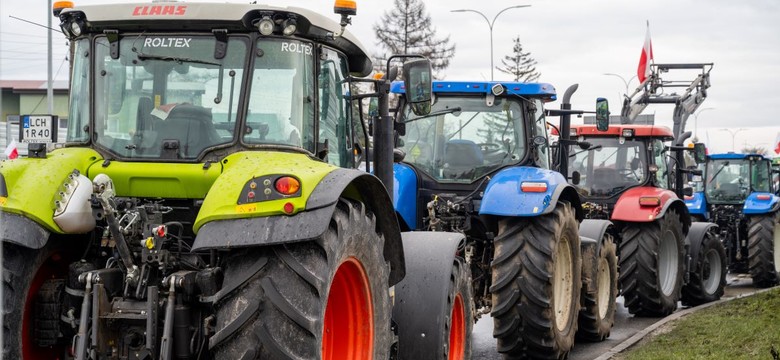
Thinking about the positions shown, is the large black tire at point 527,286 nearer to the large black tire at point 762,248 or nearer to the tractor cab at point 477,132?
the tractor cab at point 477,132

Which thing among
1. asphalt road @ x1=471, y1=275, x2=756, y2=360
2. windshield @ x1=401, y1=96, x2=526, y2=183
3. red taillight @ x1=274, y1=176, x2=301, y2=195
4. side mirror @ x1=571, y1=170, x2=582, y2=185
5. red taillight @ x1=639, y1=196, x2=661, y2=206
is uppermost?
windshield @ x1=401, y1=96, x2=526, y2=183

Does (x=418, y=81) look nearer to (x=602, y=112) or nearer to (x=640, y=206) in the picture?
(x=602, y=112)

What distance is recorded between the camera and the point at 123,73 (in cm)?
662

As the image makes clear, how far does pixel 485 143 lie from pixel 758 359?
370cm

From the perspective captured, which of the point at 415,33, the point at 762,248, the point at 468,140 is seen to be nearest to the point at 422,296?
the point at 468,140

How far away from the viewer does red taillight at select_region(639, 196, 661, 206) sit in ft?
48.2

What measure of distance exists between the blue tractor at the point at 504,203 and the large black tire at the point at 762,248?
8175mm

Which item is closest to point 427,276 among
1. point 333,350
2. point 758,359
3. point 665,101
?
point 333,350

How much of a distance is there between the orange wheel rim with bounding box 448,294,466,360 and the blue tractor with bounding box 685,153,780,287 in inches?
477

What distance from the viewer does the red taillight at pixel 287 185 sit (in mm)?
5552

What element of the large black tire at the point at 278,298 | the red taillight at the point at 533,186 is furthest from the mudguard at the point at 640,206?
the large black tire at the point at 278,298

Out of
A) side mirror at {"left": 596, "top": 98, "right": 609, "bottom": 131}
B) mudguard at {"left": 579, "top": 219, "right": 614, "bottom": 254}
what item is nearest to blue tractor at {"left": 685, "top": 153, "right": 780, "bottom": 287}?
mudguard at {"left": 579, "top": 219, "right": 614, "bottom": 254}

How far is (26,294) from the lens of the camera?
6.08 m

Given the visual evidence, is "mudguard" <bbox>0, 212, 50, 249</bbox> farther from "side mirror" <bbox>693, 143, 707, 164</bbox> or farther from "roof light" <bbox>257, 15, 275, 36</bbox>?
"side mirror" <bbox>693, 143, 707, 164</bbox>
